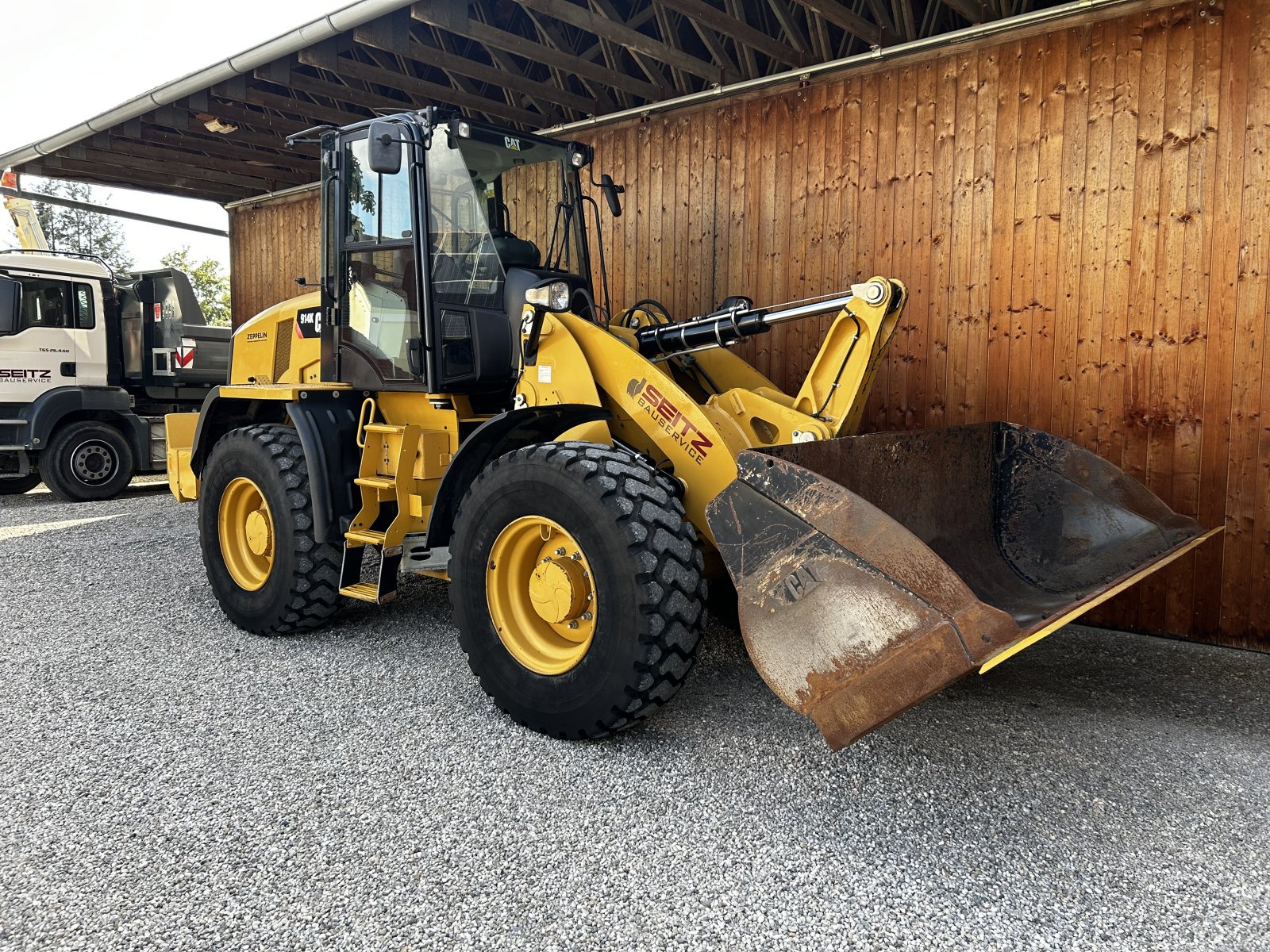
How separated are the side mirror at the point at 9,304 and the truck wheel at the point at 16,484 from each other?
6.38ft

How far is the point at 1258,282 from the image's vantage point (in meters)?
4.32

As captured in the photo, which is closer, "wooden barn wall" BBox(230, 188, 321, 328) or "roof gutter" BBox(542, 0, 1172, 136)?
"roof gutter" BBox(542, 0, 1172, 136)

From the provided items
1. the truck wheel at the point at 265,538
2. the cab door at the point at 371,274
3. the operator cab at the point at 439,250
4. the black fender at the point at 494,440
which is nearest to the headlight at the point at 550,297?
the operator cab at the point at 439,250

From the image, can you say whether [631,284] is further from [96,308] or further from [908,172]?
[96,308]

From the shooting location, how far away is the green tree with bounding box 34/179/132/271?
2900cm

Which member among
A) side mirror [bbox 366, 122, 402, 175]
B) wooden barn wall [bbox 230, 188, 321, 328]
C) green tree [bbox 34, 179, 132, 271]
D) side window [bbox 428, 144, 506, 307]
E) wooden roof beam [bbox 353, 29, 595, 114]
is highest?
green tree [bbox 34, 179, 132, 271]

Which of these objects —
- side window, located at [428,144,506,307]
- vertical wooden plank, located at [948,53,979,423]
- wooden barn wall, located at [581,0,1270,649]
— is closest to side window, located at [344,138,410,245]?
side window, located at [428,144,506,307]

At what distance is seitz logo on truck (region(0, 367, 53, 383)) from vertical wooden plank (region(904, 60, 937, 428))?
8712mm

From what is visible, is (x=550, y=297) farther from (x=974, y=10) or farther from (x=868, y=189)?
(x=974, y=10)

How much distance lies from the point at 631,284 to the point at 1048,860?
16.5 ft

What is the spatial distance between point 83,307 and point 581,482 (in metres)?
8.79

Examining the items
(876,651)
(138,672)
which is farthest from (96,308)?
(876,651)

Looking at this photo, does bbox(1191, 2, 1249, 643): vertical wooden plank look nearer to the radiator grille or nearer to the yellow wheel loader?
the yellow wheel loader

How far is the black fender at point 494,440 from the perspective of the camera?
12.1 feet
